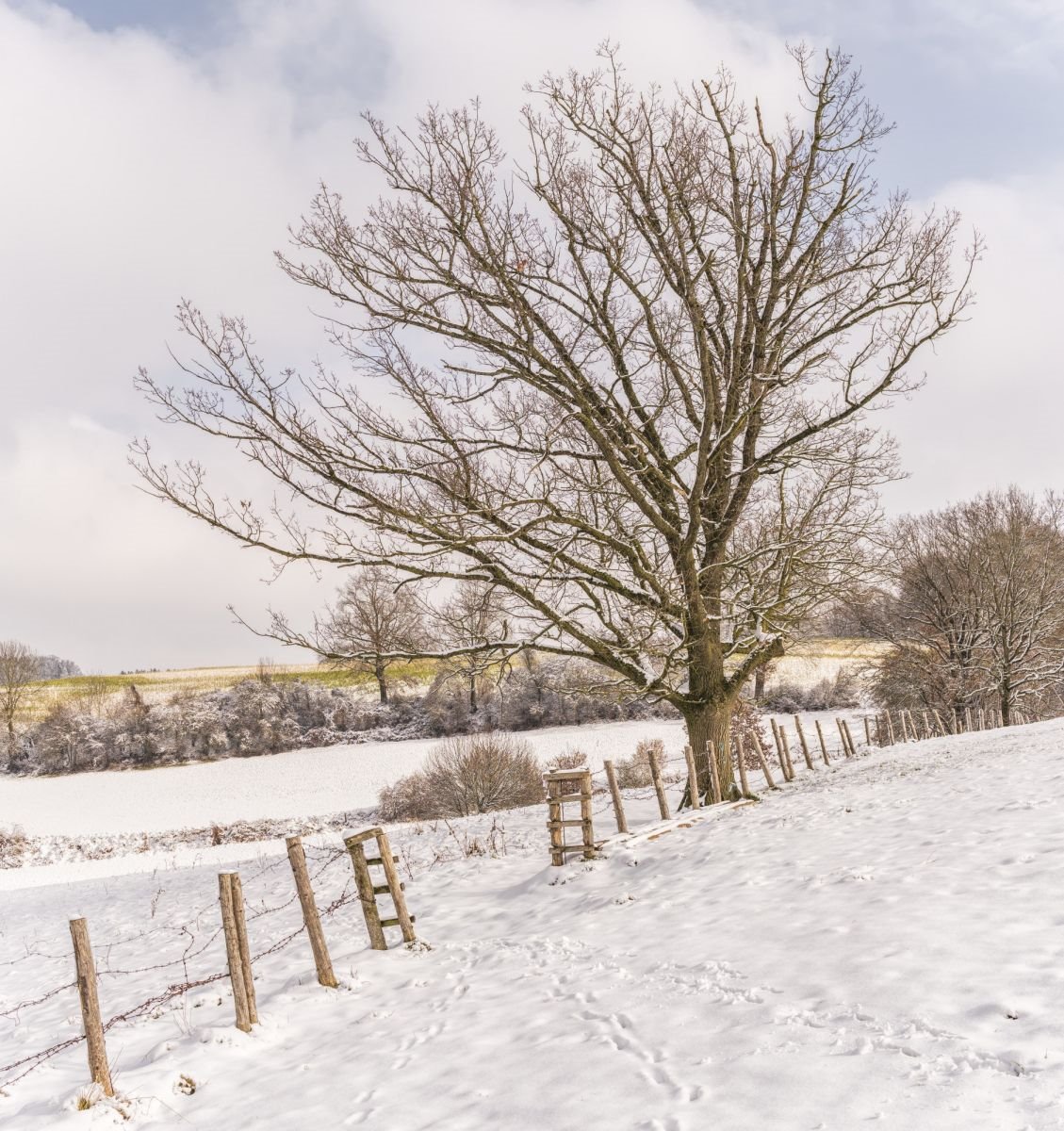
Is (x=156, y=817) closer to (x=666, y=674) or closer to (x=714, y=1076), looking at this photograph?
(x=666, y=674)

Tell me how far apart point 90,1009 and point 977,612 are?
30870 mm

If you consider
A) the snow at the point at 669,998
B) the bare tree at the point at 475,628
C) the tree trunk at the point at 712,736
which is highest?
the bare tree at the point at 475,628

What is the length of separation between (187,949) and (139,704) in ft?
143

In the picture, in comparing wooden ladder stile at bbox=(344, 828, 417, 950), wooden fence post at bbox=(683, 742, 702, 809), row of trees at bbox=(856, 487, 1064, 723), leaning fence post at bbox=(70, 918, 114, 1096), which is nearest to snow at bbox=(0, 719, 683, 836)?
row of trees at bbox=(856, 487, 1064, 723)

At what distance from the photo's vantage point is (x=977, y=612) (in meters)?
28.8

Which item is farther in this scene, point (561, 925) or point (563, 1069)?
point (561, 925)

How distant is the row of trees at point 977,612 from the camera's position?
28.1 m

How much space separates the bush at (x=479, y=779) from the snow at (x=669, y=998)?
507 inches

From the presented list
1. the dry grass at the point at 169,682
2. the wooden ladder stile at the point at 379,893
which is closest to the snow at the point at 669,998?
the wooden ladder stile at the point at 379,893

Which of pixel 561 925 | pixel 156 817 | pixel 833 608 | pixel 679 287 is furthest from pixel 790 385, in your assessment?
pixel 156 817

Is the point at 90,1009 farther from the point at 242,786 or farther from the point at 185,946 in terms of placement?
the point at 242,786

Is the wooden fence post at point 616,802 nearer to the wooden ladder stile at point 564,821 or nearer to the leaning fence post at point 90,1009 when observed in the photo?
the wooden ladder stile at point 564,821

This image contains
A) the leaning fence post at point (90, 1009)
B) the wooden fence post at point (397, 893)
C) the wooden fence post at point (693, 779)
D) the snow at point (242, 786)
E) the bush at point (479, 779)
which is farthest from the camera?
the snow at point (242, 786)

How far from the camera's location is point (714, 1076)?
432 centimetres
